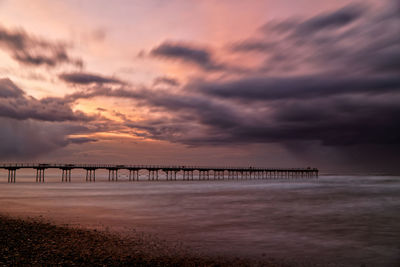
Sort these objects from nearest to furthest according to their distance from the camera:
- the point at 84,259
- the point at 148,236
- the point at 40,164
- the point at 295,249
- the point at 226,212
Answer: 1. the point at 84,259
2. the point at 295,249
3. the point at 148,236
4. the point at 226,212
5. the point at 40,164

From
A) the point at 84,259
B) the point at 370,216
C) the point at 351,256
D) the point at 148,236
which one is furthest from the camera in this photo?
the point at 370,216

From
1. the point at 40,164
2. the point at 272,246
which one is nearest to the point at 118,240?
the point at 272,246

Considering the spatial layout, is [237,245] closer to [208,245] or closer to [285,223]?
[208,245]

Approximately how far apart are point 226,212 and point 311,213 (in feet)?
22.6

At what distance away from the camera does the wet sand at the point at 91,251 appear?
940 cm

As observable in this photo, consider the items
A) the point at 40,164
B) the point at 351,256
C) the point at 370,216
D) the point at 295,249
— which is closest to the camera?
the point at 351,256

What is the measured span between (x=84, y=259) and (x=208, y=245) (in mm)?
5521

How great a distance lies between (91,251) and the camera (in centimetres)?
1072

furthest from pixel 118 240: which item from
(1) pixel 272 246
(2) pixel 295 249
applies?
(2) pixel 295 249

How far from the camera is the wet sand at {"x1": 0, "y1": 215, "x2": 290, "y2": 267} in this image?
940cm

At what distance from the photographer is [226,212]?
25.0 metres

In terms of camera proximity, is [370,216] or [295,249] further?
[370,216]

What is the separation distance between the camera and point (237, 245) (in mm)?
13297

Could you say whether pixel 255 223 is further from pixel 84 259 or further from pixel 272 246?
pixel 84 259
